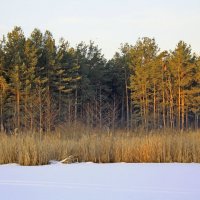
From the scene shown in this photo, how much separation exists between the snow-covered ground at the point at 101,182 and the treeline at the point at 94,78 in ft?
72.5

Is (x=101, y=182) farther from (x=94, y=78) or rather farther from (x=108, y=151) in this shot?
(x=94, y=78)

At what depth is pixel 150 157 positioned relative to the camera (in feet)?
25.8

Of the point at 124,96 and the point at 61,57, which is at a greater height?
the point at 61,57

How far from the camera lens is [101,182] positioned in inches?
213

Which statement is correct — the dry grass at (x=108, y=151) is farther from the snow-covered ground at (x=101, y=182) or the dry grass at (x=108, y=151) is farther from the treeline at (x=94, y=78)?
the treeline at (x=94, y=78)

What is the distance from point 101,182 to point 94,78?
38.3 m

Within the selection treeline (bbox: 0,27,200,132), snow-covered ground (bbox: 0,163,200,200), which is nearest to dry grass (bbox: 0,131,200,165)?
snow-covered ground (bbox: 0,163,200,200)

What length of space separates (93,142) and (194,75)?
32.3 metres

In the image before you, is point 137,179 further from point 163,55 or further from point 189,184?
point 163,55

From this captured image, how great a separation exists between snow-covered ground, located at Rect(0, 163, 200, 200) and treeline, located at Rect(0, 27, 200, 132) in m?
22.1

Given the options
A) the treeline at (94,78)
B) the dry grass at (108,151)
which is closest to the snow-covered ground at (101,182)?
the dry grass at (108,151)

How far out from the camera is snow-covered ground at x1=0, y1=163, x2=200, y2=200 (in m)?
4.49

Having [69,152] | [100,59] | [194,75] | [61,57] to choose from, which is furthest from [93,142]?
[100,59]

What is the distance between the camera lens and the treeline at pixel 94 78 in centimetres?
3152
